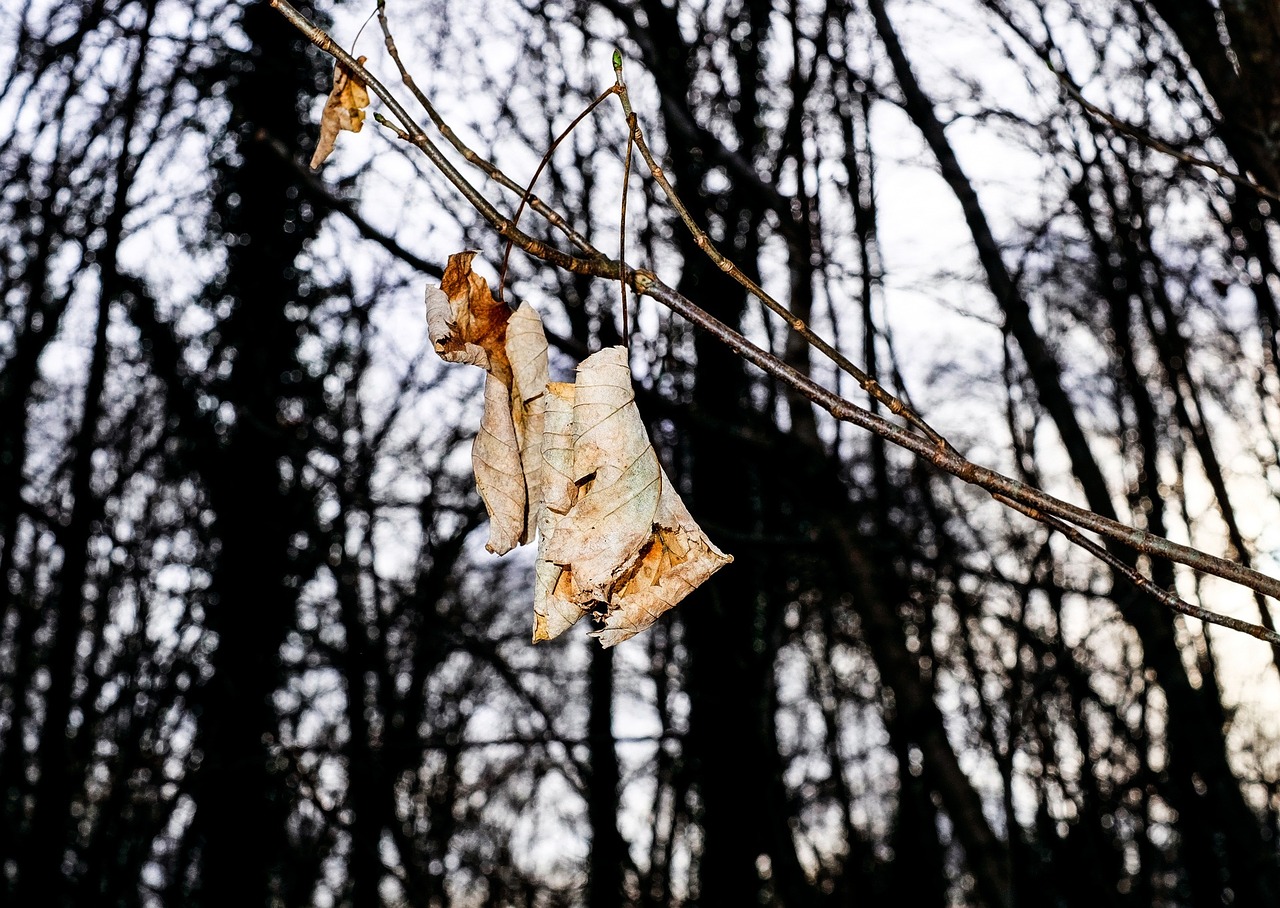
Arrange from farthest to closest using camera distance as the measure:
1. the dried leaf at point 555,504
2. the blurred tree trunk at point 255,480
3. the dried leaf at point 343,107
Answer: the blurred tree trunk at point 255,480 → the dried leaf at point 343,107 → the dried leaf at point 555,504

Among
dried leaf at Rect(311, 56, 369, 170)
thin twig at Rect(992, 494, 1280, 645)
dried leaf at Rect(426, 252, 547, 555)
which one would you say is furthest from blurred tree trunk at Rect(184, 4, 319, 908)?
thin twig at Rect(992, 494, 1280, 645)

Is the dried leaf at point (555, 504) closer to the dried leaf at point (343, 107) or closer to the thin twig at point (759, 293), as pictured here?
the thin twig at point (759, 293)

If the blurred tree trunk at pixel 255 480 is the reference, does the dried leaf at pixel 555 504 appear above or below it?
below

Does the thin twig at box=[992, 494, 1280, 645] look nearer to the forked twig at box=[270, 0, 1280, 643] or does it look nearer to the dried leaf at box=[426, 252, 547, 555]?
the forked twig at box=[270, 0, 1280, 643]

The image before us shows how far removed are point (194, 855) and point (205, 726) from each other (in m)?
2.75

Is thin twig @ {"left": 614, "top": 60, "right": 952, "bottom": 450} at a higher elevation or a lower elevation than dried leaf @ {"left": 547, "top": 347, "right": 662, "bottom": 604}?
higher

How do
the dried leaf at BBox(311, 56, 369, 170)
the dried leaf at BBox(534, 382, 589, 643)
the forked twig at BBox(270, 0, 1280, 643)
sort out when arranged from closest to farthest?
the forked twig at BBox(270, 0, 1280, 643) < the dried leaf at BBox(534, 382, 589, 643) < the dried leaf at BBox(311, 56, 369, 170)

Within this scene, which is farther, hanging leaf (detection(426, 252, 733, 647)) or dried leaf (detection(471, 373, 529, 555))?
dried leaf (detection(471, 373, 529, 555))

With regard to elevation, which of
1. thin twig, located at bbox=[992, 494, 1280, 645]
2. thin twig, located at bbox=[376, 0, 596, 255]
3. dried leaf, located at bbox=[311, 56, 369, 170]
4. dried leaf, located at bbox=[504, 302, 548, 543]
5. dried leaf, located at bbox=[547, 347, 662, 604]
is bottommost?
thin twig, located at bbox=[992, 494, 1280, 645]

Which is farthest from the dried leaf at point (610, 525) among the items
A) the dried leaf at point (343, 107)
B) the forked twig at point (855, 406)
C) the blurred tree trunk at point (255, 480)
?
the blurred tree trunk at point (255, 480)

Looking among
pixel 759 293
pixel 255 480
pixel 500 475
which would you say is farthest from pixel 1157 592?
pixel 255 480

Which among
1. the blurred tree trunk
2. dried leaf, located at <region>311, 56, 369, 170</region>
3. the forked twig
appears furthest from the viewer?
the blurred tree trunk

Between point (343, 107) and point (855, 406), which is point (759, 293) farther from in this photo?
point (343, 107)

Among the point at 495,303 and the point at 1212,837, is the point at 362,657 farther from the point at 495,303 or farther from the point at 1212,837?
the point at 495,303
